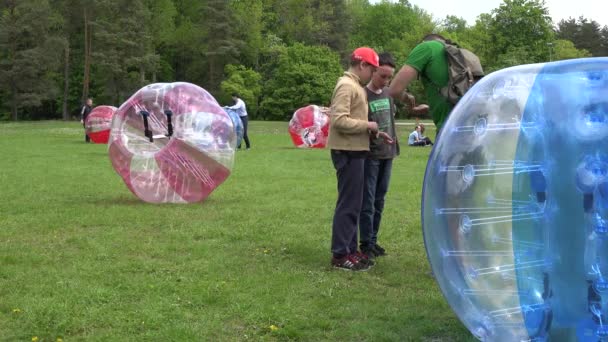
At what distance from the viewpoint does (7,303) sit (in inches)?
200

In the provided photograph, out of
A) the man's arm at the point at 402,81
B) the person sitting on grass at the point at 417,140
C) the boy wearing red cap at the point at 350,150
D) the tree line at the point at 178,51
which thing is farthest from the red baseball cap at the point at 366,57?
the tree line at the point at 178,51

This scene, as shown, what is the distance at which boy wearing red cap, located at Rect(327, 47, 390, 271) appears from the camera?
602cm

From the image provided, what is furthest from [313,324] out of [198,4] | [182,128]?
[198,4]

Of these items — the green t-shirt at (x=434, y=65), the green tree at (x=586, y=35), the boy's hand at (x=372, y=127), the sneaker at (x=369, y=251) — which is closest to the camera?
the green t-shirt at (x=434, y=65)

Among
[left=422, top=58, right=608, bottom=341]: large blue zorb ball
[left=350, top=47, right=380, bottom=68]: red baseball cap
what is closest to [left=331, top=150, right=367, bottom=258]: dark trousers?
[left=350, top=47, right=380, bottom=68]: red baseball cap

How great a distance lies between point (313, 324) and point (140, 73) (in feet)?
192

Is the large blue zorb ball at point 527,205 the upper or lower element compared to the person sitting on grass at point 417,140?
upper

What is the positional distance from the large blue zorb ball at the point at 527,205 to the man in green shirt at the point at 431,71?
1947 mm

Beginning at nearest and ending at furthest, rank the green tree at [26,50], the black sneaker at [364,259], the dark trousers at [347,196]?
the dark trousers at [347,196] → the black sneaker at [364,259] → the green tree at [26,50]

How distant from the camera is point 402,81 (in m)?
5.77

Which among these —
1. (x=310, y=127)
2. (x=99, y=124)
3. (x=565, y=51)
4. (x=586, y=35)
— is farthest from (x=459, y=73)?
(x=586, y=35)

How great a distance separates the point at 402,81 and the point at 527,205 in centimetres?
262

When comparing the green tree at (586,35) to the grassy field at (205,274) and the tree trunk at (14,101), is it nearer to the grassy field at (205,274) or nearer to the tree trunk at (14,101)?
the tree trunk at (14,101)

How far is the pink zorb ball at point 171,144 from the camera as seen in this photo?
31.1 ft
